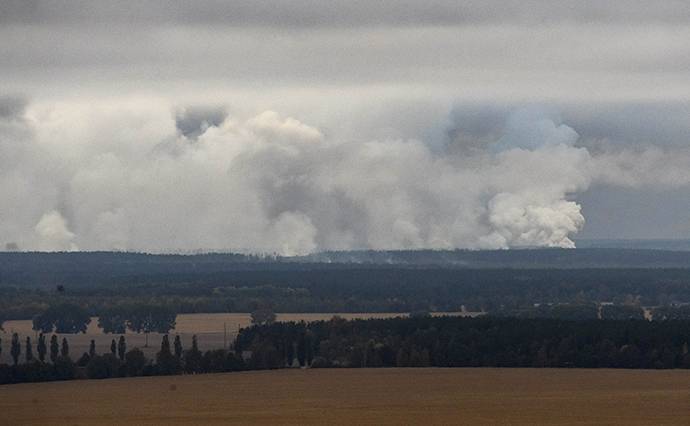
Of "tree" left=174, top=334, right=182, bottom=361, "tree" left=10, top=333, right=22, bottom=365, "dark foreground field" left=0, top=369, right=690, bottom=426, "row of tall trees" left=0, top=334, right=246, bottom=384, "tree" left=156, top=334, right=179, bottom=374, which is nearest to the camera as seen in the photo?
"dark foreground field" left=0, top=369, right=690, bottom=426

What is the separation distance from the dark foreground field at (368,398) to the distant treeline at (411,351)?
200 inches

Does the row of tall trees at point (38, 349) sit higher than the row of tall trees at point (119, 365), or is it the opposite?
the row of tall trees at point (38, 349)

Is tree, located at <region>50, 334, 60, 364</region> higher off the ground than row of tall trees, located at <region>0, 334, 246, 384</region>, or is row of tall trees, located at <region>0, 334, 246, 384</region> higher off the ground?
tree, located at <region>50, 334, 60, 364</region>

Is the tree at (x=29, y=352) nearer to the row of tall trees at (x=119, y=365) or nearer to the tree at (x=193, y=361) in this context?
the row of tall trees at (x=119, y=365)

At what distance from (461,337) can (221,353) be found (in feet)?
64.9

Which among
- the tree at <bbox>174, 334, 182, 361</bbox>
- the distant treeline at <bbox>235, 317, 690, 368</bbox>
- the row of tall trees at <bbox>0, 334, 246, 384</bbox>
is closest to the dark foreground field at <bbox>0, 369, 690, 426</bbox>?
the row of tall trees at <bbox>0, 334, 246, 384</bbox>

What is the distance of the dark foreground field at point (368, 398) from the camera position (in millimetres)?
128875

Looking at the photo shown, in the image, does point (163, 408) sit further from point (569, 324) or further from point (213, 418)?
point (569, 324)

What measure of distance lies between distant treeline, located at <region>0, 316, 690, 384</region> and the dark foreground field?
5.07 metres

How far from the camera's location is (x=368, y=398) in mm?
142750

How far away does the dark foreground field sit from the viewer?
423 feet

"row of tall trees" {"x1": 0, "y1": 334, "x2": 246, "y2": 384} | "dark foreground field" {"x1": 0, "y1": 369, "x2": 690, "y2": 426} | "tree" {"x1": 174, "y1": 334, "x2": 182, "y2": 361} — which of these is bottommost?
"dark foreground field" {"x1": 0, "y1": 369, "x2": 690, "y2": 426}

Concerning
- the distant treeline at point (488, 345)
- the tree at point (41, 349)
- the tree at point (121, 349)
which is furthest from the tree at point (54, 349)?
the distant treeline at point (488, 345)

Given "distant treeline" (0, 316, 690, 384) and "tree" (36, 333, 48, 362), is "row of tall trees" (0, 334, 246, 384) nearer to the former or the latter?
"distant treeline" (0, 316, 690, 384)
